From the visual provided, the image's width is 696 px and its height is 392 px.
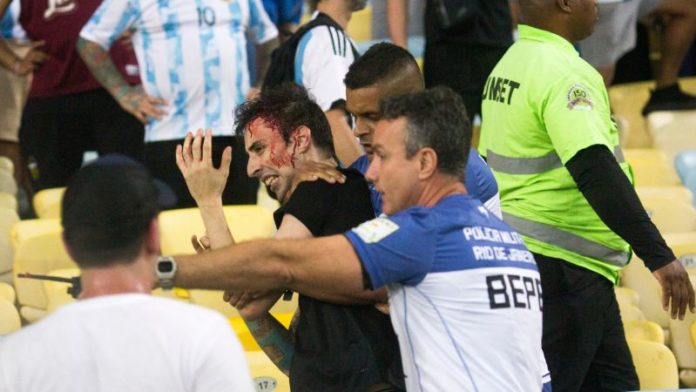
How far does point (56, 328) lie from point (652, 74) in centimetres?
718

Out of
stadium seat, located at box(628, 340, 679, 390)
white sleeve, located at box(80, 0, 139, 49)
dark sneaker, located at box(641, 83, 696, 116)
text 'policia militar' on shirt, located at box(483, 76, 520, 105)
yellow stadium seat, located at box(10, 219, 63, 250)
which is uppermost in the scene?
text 'policia militar' on shirt, located at box(483, 76, 520, 105)

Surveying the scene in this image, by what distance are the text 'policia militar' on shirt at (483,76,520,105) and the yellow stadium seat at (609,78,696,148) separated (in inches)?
153

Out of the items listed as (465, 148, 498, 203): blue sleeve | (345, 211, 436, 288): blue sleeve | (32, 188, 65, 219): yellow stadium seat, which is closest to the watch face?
(345, 211, 436, 288): blue sleeve

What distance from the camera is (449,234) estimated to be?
366cm

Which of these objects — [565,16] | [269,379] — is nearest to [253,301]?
[269,379]

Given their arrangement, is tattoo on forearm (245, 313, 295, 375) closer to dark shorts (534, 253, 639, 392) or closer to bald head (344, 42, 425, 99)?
bald head (344, 42, 425, 99)

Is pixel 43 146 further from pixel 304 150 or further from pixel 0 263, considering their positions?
pixel 304 150

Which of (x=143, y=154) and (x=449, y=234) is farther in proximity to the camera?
(x=143, y=154)

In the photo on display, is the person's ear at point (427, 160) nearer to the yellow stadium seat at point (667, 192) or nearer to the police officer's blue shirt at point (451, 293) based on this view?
the police officer's blue shirt at point (451, 293)

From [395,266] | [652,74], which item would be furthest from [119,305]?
[652,74]

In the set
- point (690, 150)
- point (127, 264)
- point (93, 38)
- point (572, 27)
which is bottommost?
point (690, 150)

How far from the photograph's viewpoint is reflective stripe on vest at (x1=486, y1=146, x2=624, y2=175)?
5.11 metres

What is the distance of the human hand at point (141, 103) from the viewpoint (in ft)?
23.3

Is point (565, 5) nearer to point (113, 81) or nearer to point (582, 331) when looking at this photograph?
point (582, 331)
